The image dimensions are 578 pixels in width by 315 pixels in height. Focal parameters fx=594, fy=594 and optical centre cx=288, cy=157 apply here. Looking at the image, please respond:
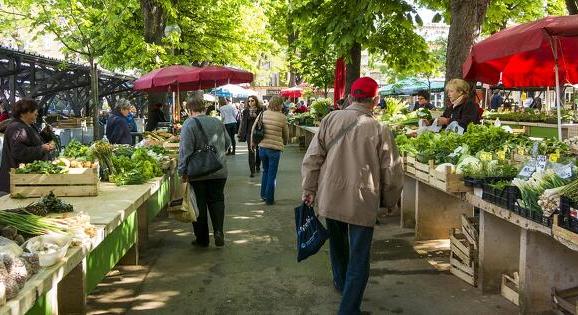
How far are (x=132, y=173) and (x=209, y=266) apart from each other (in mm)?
1334

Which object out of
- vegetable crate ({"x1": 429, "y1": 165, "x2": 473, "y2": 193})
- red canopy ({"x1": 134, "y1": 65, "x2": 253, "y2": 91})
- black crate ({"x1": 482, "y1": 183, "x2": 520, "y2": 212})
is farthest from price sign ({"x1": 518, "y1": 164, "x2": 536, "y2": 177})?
red canopy ({"x1": 134, "y1": 65, "x2": 253, "y2": 91})

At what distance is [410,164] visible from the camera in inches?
282

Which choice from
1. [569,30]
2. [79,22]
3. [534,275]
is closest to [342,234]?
[534,275]

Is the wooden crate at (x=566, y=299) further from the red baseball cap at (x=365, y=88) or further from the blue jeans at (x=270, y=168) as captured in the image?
the blue jeans at (x=270, y=168)

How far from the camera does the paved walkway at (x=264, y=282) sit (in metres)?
4.97

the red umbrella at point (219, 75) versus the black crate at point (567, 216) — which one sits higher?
the red umbrella at point (219, 75)

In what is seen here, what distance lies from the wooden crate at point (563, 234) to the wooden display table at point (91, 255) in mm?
3060

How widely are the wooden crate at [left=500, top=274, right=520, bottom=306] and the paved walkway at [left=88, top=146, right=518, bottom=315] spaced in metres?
0.07

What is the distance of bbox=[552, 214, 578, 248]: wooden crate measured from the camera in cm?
372

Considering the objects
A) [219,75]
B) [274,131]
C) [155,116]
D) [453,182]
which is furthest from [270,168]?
[155,116]

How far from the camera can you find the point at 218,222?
22.7 ft

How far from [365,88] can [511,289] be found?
2142mm

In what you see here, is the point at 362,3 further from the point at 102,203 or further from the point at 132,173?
the point at 102,203

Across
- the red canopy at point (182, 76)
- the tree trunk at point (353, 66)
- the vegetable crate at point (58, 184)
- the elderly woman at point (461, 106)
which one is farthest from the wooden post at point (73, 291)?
the tree trunk at point (353, 66)
